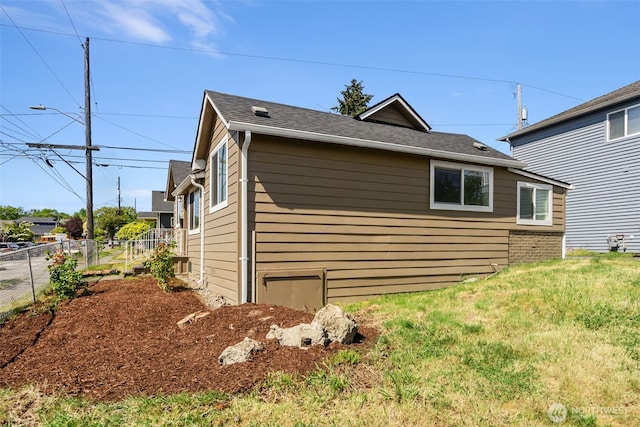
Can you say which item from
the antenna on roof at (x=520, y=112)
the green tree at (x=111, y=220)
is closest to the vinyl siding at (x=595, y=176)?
the antenna on roof at (x=520, y=112)

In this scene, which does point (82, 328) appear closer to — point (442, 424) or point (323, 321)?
point (323, 321)

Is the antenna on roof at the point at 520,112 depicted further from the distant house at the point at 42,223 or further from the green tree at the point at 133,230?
the distant house at the point at 42,223

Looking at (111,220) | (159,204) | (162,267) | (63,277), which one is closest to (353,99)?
(159,204)

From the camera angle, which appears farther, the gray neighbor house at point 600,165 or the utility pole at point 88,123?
the utility pole at point 88,123

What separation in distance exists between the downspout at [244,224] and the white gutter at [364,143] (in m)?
0.24

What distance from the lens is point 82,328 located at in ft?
19.2

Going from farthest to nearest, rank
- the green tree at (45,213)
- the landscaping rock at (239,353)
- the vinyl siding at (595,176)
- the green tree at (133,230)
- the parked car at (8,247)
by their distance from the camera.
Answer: the green tree at (45,213)
the parked car at (8,247)
the green tree at (133,230)
the vinyl siding at (595,176)
the landscaping rock at (239,353)

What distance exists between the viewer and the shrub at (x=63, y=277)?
818 centimetres

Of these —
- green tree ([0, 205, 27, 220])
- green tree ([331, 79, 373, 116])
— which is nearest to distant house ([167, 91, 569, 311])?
green tree ([331, 79, 373, 116])

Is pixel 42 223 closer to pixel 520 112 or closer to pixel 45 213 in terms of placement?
pixel 45 213

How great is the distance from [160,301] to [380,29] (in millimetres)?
11052

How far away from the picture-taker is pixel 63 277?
323 inches

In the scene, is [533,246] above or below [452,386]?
above

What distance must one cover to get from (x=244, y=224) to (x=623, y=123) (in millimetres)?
15090
